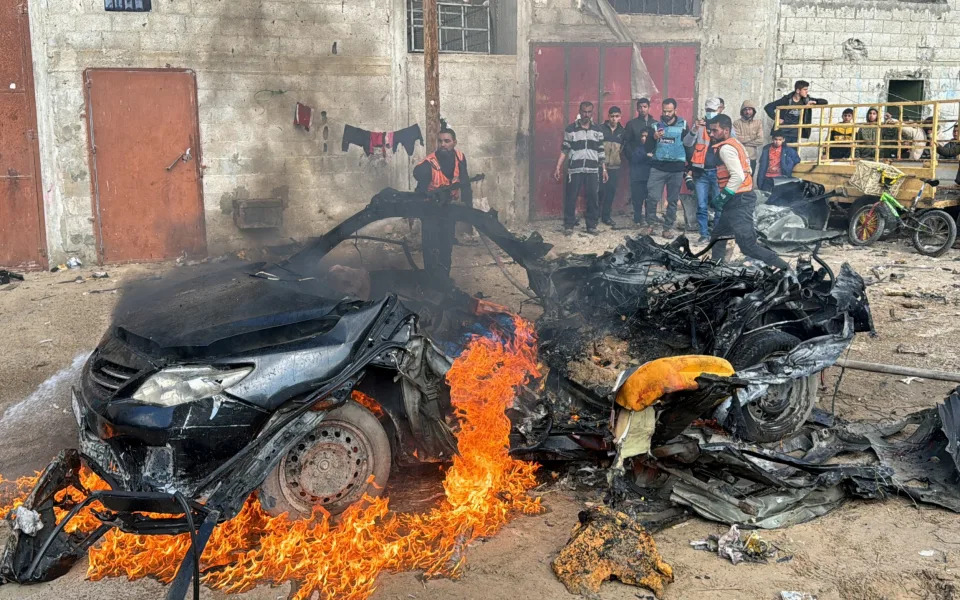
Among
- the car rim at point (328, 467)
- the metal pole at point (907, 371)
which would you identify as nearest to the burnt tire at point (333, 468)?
the car rim at point (328, 467)

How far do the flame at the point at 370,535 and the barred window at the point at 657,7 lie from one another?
495 inches

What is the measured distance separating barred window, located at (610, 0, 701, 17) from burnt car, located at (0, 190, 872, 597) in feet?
35.8

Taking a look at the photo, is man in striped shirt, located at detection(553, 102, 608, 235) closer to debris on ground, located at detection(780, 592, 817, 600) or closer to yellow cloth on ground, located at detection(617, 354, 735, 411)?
yellow cloth on ground, located at detection(617, 354, 735, 411)

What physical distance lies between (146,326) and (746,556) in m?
3.31

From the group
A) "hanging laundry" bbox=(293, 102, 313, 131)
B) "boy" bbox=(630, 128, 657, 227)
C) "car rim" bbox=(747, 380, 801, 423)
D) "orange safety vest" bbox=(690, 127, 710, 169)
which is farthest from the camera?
"boy" bbox=(630, 128, 657, 227)

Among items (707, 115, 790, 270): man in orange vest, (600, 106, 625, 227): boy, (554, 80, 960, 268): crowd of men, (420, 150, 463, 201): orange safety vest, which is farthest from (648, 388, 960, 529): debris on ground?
(600, 106, 625, 227): boy

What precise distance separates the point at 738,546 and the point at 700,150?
34.5 ft

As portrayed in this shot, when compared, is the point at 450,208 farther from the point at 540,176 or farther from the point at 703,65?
the point at 703,65

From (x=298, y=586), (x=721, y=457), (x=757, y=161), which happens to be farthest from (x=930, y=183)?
(x=298, y=586)

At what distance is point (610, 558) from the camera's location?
376 centimetres

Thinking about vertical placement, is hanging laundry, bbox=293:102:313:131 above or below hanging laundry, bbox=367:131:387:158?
above

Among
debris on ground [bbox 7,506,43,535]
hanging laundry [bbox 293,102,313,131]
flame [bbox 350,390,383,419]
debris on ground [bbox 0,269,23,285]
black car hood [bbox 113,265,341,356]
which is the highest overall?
hanging laundry [bbox 293,102,313,131]

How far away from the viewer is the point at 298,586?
3.76 meters

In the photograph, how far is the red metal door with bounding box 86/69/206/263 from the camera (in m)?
12.0
